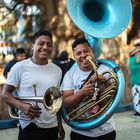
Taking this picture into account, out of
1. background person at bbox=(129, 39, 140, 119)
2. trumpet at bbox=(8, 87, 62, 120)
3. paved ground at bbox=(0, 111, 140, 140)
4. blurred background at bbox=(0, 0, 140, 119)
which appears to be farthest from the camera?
blurred background at bbox=(0, 0, 140, 119)

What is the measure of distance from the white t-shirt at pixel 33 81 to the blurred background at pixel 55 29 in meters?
3.81

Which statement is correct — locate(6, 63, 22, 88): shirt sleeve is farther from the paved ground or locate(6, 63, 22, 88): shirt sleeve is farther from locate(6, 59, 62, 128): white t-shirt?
the paved ground

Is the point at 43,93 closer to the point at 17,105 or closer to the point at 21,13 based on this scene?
the point at 17,105

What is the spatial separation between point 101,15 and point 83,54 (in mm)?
427

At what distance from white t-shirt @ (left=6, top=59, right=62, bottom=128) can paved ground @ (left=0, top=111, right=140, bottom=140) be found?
2595 mm

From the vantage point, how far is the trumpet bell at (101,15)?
2574 millimetres

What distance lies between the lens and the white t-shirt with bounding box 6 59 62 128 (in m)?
2.54

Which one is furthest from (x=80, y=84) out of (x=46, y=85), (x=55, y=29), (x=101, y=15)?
(x=55, y=29)

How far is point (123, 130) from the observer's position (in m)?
5.67

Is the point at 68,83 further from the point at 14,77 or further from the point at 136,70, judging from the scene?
the point at 136,70

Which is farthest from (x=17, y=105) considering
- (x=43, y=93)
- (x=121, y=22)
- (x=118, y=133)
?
(x=118, y=133)

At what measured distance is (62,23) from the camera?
10828mm

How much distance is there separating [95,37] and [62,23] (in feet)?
27.5

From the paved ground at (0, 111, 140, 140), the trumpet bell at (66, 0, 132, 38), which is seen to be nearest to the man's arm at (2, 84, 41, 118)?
the trumpet bell at (66, 0, 132, 38)
